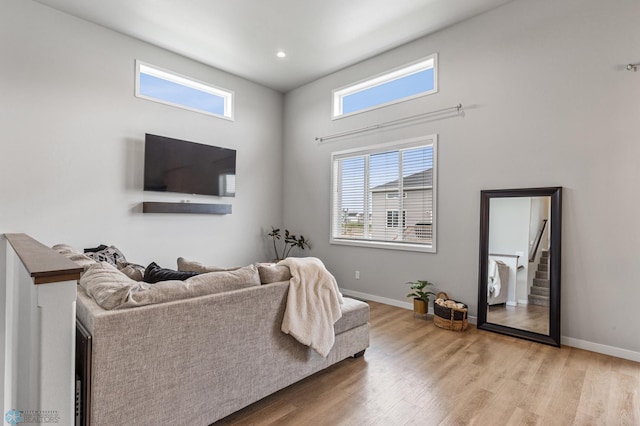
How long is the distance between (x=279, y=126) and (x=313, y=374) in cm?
465

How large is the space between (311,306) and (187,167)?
335cm

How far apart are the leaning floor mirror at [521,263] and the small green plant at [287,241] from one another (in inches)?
115

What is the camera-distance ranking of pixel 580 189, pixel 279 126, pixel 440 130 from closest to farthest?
pixel 580 189
pixel 440 130
pixel 279 126

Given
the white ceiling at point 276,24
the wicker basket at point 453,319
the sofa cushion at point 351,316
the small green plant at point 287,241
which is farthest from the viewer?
the small green plant at point 287,241

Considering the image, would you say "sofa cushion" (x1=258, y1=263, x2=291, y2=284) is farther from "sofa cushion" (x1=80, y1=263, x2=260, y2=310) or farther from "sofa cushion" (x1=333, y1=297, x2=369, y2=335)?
"sofa cushion" (x1=333, y1=297, x2=369, y2=335)

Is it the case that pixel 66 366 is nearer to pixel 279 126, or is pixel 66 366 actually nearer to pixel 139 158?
pixel 139 158

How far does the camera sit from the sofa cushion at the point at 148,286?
1497 millimetres

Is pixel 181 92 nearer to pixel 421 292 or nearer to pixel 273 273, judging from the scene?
pixel 273 273

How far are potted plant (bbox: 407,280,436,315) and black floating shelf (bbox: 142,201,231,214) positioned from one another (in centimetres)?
305

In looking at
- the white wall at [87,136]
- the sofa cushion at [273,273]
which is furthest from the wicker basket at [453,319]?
the white wall at [87,136]

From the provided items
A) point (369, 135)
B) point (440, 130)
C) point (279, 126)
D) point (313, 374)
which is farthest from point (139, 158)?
point (440, 130)

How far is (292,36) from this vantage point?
13.6 feet

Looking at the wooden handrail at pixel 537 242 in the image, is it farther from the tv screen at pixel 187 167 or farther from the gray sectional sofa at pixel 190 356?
the tv screen at pixel 187 167

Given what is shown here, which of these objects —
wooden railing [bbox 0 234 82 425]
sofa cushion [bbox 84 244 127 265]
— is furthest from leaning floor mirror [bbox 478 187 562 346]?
sofa cushion [bbox 84 244 127 265]
